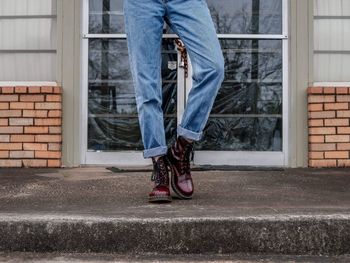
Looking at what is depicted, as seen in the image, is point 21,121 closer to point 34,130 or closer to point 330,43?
point 34,130

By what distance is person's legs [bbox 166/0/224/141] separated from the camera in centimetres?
288

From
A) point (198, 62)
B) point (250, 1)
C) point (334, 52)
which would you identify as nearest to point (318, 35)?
point (334, 52)

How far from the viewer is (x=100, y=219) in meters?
2.52

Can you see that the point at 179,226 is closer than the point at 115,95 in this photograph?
Yes

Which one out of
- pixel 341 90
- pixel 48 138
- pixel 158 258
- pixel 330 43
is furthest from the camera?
pixel 330 43

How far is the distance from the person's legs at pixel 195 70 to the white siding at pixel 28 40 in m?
2.65

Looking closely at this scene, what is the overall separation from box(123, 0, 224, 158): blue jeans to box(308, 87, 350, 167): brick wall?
2.44 m

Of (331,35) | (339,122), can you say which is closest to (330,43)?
(331,35)

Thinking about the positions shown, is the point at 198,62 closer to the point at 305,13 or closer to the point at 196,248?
the point at 196,248

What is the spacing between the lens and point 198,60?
114 inches

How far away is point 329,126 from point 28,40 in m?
2.94

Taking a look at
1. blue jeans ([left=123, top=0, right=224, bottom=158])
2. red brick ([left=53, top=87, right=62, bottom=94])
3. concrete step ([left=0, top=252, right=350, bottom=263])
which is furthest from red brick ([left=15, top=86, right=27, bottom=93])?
concrete step ([left=0, top=252, right=350, bottom=263])

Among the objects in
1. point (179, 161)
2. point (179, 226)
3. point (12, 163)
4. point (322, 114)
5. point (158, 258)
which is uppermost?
point (322, 114)

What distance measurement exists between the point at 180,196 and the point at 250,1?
2.97 meters
